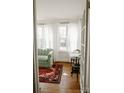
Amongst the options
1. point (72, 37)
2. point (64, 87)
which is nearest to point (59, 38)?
point (72, 37)

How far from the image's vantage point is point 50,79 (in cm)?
454

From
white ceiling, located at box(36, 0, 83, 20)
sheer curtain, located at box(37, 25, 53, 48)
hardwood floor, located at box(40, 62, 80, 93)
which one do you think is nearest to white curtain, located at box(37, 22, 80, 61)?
sheer curtain, located at box(37, 25, 53, 48)

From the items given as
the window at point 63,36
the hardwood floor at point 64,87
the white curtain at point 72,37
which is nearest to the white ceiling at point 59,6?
the white curtain at point 72,37

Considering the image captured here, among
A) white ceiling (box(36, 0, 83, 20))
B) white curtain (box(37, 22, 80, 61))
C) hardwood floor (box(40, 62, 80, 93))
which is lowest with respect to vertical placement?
hardwood floor (box(40, 62, 80, 93))

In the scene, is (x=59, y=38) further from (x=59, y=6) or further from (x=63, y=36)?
(x=59, y=6)

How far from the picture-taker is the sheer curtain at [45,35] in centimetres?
764

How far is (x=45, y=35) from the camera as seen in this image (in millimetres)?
7688

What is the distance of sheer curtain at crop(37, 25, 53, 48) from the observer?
7.64 m

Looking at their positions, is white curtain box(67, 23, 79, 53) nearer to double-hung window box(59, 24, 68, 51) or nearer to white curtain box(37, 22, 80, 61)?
white curtain box(37, 22, 80, 61)
